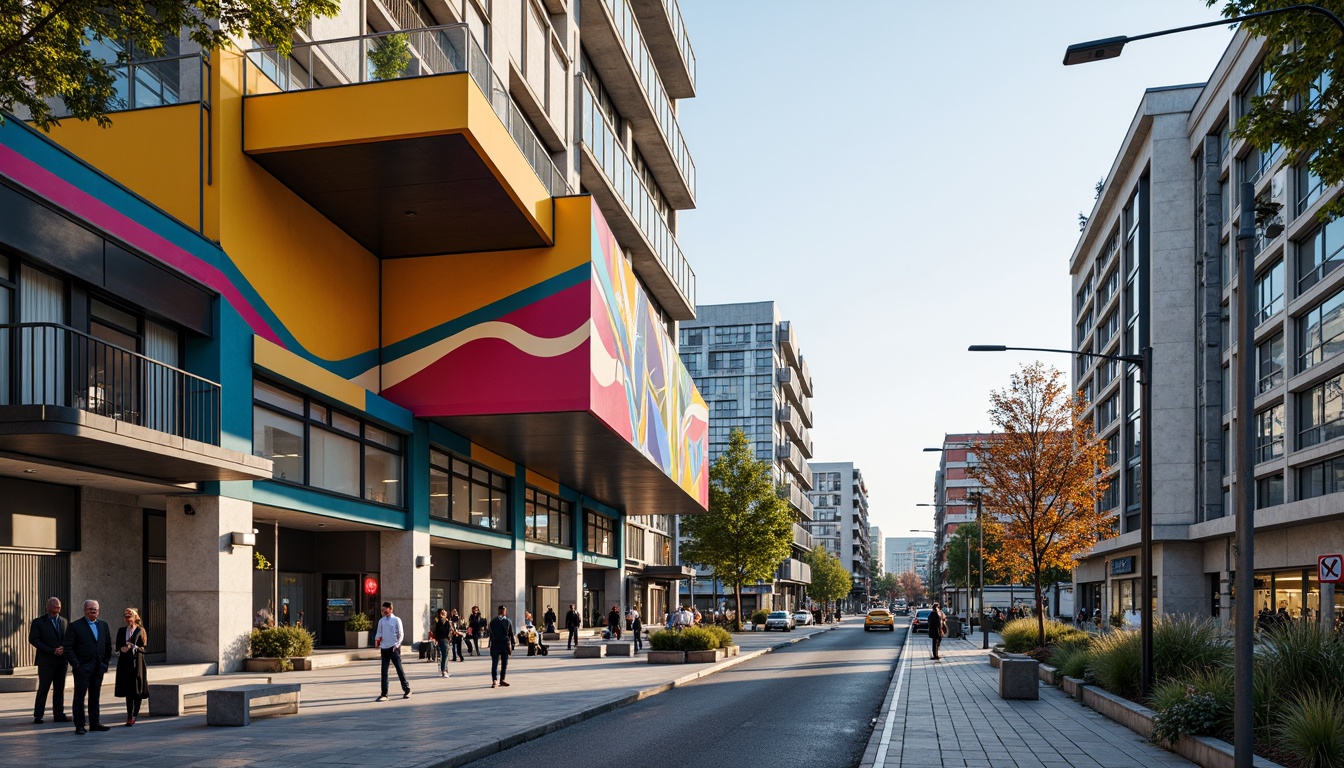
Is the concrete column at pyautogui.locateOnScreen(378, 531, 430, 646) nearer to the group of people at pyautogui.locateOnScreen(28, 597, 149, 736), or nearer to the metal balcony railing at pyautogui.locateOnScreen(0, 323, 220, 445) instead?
the metal balcony railing at pyautogui.locateOnScreen(0, 323, 220, 445)

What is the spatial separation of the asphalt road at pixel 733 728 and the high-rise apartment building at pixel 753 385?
8213cm

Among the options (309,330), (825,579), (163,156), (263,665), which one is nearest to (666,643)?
(263,665)

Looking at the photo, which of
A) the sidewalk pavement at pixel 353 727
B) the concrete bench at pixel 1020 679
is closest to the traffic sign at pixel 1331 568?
the concrete bench at pixel 1020 679

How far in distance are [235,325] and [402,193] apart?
5445mm

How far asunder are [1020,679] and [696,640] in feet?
40.9

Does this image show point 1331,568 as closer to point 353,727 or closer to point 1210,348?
point 353,727

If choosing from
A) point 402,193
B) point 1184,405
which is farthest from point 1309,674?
point 1184,405

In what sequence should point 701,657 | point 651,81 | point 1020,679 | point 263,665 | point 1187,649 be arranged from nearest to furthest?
point 1187,649
point 1020,679
point 263,665
point 701,657
point 651,81

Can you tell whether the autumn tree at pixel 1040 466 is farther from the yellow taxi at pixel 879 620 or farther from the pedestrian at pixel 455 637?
the yellow taxi at pixel 879 620

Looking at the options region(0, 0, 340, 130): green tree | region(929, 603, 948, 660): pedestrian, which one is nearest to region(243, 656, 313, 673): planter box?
region(0, 0, 340, 130): green tree

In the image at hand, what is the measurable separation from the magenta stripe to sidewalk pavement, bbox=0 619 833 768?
7.17 meters

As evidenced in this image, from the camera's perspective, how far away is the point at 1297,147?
13047 mm

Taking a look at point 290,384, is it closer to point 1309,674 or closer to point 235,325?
point 235,325

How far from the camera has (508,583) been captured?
126 ft
